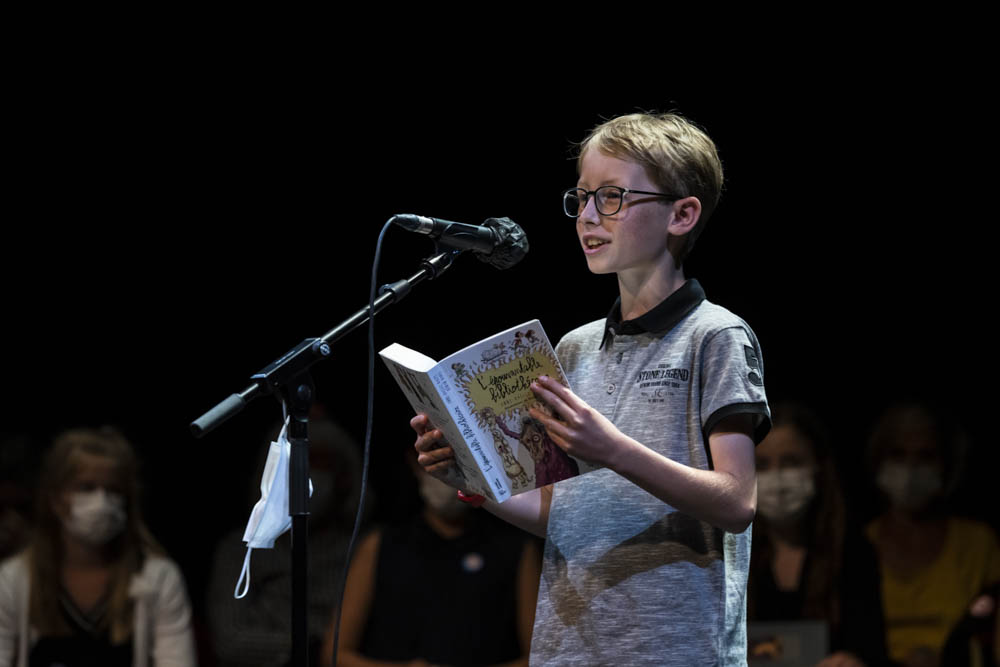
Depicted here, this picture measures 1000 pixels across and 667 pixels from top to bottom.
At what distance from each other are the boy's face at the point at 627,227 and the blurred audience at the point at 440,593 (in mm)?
2070

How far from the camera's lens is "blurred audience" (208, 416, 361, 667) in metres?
4.09

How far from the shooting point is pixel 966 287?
442 centimetres

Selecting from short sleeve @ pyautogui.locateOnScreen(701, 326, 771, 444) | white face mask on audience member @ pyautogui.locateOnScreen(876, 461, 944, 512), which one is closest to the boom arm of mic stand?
short sleeve @ pyautogui.locateOnScreen(701, 326, 771, 444)

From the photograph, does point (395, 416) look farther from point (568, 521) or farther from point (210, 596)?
point (568, 521)

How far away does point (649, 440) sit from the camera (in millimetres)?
1780

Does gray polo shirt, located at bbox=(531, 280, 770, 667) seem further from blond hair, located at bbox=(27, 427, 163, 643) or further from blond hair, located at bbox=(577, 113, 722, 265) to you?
blond hair, located at bbox=(27, 427, 163, 643)

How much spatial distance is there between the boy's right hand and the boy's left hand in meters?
0.25

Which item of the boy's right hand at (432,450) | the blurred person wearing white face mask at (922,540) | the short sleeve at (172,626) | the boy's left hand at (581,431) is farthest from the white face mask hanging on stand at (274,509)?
the blurred person wearing white face mask at (922,540)

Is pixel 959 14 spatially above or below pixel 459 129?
above

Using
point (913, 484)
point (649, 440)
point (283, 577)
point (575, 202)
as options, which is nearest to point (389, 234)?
point (283, 577)

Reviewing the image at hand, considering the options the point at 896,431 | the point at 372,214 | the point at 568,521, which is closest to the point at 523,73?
the point at 372,214

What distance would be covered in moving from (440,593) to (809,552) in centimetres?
124

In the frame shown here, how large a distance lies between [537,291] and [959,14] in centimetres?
190

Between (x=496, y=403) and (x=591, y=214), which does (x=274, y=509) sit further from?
(x=591, y=214)
